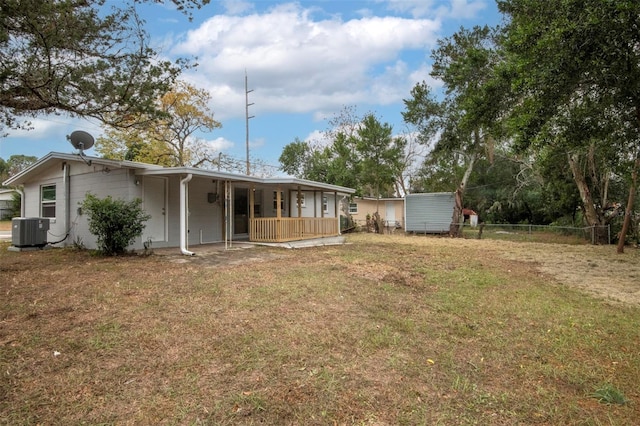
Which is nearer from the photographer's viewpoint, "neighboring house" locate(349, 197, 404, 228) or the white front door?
the white front door

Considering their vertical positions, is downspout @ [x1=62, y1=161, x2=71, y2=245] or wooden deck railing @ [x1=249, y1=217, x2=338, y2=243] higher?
downspout @ [x1=62, y1=161, x2=71, y2=245]

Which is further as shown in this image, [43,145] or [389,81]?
[389,81]

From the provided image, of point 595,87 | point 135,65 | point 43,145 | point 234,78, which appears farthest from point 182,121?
point 595,87

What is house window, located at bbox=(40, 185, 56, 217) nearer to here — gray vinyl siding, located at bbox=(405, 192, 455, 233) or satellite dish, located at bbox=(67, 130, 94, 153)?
satellite dish, located at bbox=(67, 130, 94, 153)

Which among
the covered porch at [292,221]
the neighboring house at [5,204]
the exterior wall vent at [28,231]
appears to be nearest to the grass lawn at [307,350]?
the exterior wall vent at [28,231]

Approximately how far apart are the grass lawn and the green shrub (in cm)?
182

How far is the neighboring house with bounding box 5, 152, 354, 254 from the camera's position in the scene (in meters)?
9.76

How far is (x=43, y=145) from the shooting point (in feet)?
57.0

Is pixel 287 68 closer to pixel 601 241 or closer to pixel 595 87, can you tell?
pixel 595 87

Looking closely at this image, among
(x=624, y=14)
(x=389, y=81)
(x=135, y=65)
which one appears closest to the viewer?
(x=624, y=14)

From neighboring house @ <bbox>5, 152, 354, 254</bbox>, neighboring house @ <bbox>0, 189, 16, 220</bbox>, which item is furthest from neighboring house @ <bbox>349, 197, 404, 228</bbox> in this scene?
neighboring house @ <bbox>0, 189, 16, 220</bbox>

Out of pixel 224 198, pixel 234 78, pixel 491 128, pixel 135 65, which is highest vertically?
pixel 234 78

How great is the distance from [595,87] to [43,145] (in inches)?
840

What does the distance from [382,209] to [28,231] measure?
22990mm
